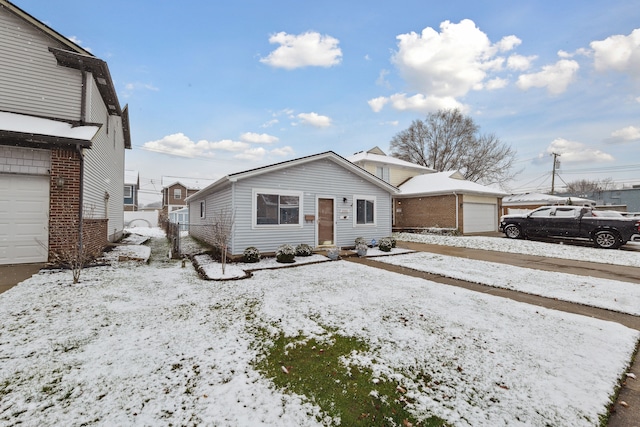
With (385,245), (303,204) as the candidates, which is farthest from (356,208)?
(303,204)

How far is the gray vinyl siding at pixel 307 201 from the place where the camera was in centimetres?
953

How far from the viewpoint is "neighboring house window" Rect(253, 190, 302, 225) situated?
9.86 metres

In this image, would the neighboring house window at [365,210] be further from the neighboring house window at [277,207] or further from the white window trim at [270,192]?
the neighboring house window at [277,207]

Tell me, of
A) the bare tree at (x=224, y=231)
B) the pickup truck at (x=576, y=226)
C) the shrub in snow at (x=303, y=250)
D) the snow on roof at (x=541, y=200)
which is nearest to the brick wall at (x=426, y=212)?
the pickup truck at (x=576, y=226)

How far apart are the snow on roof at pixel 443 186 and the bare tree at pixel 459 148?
507 inches

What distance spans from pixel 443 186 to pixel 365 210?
32.7 feet

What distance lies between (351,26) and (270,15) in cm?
361

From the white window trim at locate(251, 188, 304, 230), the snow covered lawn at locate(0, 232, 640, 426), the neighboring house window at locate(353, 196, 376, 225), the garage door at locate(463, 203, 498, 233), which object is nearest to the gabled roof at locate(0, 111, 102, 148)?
the snow covered lawn at locate(0, 232, 640, 426)

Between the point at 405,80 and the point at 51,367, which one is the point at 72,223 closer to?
the point at 51,367

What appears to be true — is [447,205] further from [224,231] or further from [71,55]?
[71,55]

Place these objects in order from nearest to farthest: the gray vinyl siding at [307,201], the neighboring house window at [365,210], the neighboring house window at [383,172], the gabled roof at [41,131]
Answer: the gabled roof at [41,131] → the gray vinyl siding at [307,201] → the neighboring house window at [365,210] → the neighboring house window at [383,172]

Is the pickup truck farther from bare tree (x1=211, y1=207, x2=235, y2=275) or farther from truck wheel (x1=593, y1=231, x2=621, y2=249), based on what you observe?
bare tree (x1=211, y1=207, x2=235, y2=275)

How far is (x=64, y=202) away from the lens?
24.6ft

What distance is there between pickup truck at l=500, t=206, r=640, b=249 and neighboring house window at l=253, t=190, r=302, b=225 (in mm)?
13019
